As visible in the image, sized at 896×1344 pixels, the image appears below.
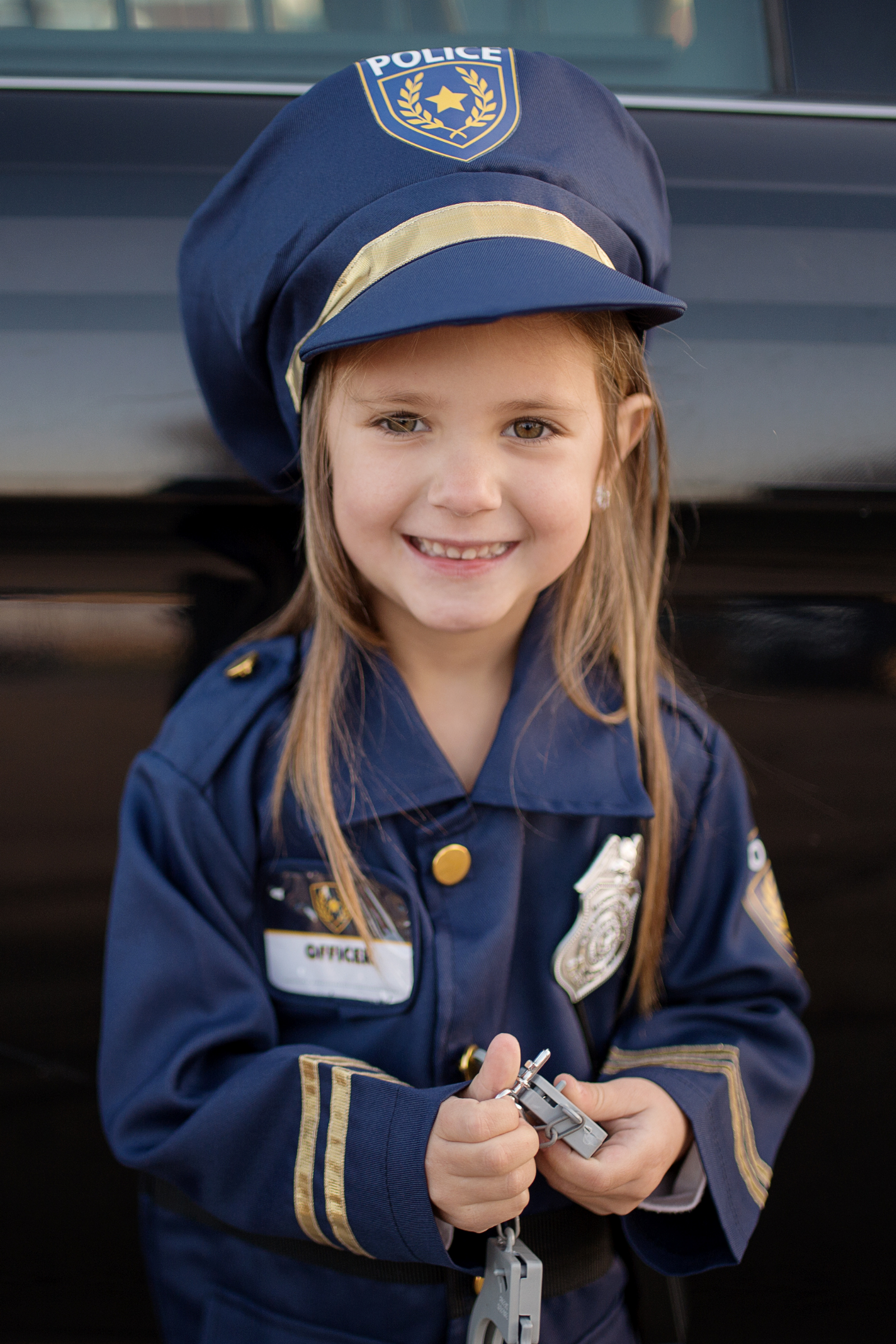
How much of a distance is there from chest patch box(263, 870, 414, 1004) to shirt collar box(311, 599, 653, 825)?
81 mm

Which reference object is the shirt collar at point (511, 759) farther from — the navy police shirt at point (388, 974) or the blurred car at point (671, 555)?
the blurred car at point (671, 555)

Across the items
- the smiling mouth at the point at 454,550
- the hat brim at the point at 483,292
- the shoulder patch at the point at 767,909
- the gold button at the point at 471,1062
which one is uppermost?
the hat brim at the point at 483,292

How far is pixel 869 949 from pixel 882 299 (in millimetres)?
694

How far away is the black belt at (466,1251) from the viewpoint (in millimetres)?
1062

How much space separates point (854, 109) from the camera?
1.25 m

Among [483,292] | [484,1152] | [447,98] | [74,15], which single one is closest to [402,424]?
[483,292]

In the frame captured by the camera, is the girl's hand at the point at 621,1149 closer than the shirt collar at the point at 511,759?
Yes

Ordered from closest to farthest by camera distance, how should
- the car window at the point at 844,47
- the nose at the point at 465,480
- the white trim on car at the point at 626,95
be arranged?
1. the nose at the point at 465,480
2. the white trim on car at the point at 626,95
3. the car window at the point at 844,47

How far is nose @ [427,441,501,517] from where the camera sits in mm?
964

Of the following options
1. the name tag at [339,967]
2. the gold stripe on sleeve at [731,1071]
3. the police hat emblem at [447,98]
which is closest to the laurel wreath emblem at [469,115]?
the police hat emblem at [447,98]

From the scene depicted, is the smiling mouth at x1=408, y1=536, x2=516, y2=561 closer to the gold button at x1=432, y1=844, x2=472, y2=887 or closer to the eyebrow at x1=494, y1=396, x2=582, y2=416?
the eyebrow at x1=494, y1=396, x2=582, y2=416

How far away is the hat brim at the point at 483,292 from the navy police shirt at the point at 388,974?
382mm

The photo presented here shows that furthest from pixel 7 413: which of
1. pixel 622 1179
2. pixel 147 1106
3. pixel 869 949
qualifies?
pixel 869 949

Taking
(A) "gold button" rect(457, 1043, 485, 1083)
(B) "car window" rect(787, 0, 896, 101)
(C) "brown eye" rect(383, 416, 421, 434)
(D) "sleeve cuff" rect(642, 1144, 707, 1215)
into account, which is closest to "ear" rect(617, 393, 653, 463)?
(C) "brown eye" rect(383, 416, 421, 434)
